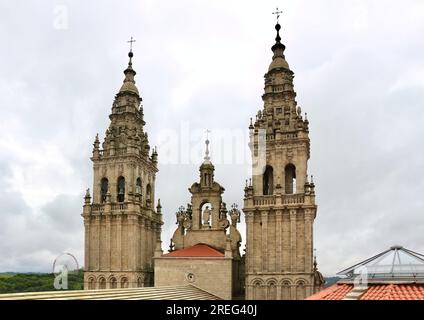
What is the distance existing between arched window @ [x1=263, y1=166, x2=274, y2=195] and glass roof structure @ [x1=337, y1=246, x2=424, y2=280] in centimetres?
2243

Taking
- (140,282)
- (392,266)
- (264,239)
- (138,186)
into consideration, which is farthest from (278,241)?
(392,266)

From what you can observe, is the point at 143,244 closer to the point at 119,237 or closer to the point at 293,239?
the point at 119,237

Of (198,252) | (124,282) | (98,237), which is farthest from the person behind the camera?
(98,237)

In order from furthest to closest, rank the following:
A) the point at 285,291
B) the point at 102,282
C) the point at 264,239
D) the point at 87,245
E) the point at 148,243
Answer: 1. the point at 148,243
2. the point at 87,245
3. the point at 102,282
4. the point at 264,239
5. the point at 285,291

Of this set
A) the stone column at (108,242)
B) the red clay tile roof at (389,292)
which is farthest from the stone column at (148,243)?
the red clay tile roof at (389,292)

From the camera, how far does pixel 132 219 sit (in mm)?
45688

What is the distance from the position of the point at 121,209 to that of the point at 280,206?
55.7 ft

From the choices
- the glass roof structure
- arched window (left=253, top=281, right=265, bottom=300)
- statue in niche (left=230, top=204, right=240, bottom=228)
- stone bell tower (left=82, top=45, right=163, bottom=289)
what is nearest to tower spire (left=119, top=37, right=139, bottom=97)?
stone bell tower (left=82, top=45, right=163, bottom=289)

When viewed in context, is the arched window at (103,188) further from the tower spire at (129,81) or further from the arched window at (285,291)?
the arched window at (285,291)

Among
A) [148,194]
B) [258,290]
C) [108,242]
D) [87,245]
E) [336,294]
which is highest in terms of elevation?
[148,194]

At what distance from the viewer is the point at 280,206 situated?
40000 millimetres

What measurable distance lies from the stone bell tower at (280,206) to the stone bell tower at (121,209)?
33.6ft
